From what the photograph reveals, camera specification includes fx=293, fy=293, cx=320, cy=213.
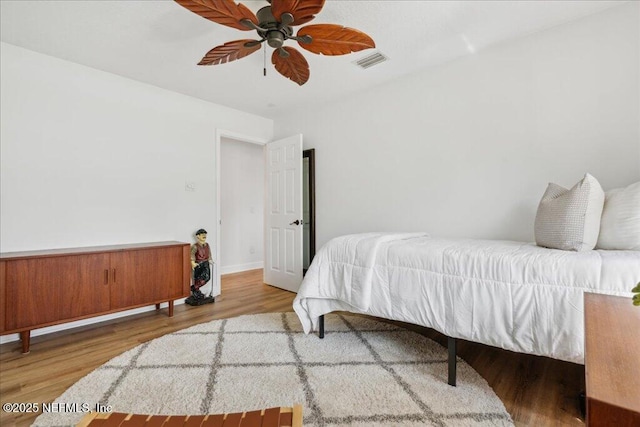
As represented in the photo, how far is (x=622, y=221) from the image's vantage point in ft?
5.35

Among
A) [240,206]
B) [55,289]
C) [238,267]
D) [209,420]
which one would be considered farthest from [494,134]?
[238,267]

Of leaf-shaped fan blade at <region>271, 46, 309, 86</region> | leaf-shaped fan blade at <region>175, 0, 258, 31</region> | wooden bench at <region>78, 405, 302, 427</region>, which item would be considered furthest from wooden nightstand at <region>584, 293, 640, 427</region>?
leaf-shaped fan blade at <region>271, 46, 309, 86</region>

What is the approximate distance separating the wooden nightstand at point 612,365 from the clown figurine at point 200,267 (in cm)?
344

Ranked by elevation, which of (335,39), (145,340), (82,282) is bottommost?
(145,340)

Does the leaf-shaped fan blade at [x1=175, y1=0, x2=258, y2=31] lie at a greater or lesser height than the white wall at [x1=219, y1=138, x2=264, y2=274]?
greater

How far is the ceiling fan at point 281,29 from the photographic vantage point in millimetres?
1524

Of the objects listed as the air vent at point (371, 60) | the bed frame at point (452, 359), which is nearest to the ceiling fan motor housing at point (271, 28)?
the air vent at point (371, 60)

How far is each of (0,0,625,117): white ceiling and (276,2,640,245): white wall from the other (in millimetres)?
195

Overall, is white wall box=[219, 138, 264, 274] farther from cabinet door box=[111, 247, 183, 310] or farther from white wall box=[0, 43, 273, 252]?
cabinet door box=[111, 247, 183, 310]

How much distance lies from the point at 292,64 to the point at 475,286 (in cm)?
188

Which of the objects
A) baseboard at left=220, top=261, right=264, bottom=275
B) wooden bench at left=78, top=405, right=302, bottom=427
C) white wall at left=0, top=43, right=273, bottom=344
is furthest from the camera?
baseboard at left=220, top=261, right=264, bottom=275

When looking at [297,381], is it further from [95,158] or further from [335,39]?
[95,158]

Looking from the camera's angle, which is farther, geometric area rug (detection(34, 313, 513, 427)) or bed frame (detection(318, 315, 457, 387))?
bed frame (detection(318, 315, 457, 387))

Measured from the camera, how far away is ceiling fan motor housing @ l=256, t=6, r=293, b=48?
1693mm
